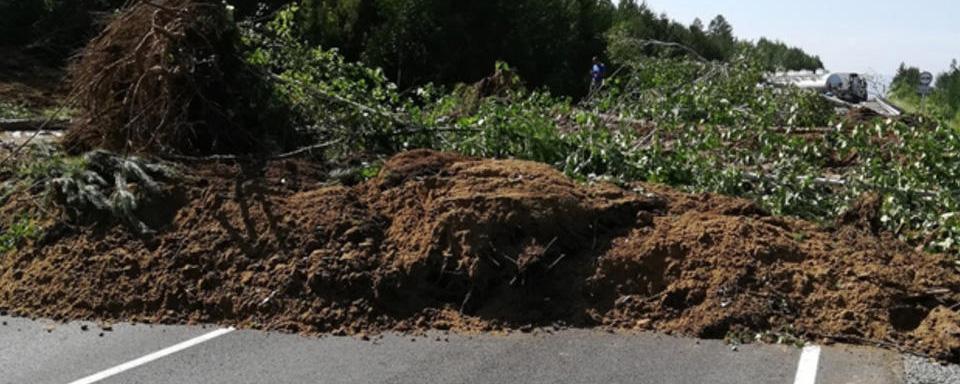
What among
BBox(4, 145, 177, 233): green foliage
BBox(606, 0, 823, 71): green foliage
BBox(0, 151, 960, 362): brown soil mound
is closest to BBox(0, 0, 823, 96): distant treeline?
BBox(606, 0, 823, 71): green foliage

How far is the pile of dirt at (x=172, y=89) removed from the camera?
376 inches

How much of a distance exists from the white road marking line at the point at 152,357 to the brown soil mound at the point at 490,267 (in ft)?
0.78

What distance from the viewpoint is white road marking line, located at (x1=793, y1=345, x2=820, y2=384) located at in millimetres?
5730

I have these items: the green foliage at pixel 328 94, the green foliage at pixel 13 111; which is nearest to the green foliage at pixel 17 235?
the green foliage at pixel 328 94

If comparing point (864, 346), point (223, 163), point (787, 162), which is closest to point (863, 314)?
point (864, 346)

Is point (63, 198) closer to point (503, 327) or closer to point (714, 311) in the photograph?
point (503, 327)

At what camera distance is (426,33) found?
22.1m

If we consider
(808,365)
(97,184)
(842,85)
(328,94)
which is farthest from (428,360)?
(842,85)

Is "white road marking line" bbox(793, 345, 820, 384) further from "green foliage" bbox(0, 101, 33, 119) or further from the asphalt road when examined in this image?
"green foliage" bbox(0, 101, 33, 119)

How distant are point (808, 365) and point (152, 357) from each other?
3.90 m

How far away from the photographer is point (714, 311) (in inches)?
262

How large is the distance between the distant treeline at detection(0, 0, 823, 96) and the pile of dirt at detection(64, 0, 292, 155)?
11.2 metres

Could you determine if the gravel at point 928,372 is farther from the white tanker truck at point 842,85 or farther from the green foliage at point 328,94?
the white tanker truck at point 842,85

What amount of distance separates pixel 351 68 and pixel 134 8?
2492 millimetres
